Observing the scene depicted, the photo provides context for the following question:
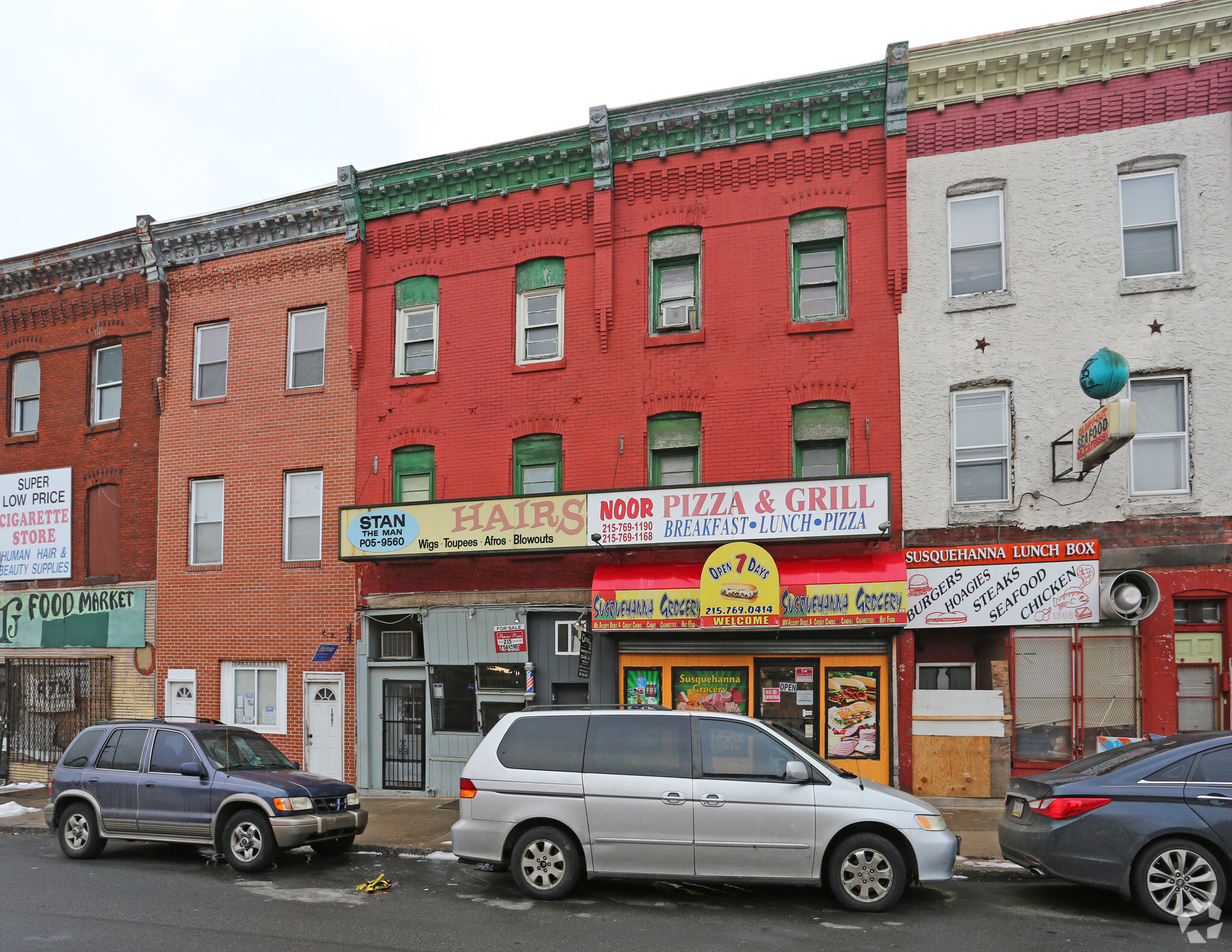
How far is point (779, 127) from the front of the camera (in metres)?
15.5

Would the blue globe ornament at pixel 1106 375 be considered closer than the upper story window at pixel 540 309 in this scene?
Yes

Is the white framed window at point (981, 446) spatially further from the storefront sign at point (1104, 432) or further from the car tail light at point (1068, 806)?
the car tail light at point (1068, 806)

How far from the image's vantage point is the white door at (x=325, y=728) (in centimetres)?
1719

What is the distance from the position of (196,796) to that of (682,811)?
5.89m

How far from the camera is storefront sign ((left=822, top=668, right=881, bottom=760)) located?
14055mm

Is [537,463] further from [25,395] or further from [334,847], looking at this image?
[25,395]

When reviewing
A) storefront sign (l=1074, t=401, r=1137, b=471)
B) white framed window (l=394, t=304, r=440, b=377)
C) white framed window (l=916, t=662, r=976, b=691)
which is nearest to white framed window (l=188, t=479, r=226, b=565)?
white framed window (l=394, t=304, r=440, b=377)

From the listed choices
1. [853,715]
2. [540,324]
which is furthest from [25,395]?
[853,715]

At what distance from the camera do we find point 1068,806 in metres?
8.27

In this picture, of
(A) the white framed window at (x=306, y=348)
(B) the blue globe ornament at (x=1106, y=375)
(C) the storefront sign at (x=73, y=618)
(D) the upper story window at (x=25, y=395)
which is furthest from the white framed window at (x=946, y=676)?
(D) the upper story window at (x=25, y=395)

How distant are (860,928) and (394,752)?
10616 mm

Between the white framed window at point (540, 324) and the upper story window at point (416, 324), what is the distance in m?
1.70

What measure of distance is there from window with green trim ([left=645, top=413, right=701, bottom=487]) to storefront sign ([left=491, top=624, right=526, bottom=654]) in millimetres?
3292

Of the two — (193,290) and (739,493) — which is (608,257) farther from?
(193,290)
